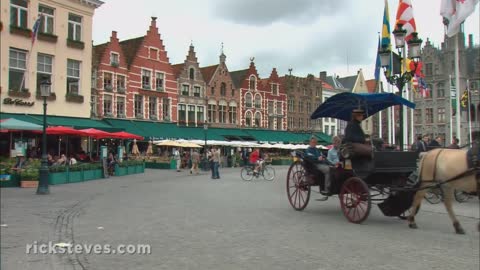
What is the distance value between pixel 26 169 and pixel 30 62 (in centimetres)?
1000

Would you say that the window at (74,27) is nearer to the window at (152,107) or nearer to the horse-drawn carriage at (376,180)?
the window at (152,107)

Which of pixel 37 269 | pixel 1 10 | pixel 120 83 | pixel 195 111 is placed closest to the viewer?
pixel 1 10

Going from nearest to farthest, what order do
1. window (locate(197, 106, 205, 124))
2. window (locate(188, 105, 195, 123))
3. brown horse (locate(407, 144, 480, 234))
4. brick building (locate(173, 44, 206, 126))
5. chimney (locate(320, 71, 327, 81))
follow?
brown horse (locate(407, 144, 480, 234)), brick building (locate(173, 44, 206, 126)), window (locate(188, 105, 195, 123)), window (locate(197, 106, 205, 124)), chimney (locate(320, 71, 327, 81))

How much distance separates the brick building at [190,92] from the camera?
4862 cm

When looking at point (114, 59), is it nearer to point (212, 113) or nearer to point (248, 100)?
point (212, 113)

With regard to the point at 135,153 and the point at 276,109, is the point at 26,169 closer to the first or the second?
the point at 135,153

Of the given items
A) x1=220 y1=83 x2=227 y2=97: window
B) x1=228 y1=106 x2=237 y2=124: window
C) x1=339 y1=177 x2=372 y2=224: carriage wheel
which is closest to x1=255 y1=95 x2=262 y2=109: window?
x1=228 y1=106 x2=237 y2=124: window

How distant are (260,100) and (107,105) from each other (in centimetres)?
2407

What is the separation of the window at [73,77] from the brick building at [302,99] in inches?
1522

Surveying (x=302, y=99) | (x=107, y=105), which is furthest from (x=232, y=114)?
(x=107, y=105)

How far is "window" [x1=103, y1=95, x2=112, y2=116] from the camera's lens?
4032cm

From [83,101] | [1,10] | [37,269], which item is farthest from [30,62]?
[1,10]

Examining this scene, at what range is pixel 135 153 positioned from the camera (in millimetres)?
37469

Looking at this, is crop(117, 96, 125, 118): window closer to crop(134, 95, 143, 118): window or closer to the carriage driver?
crop(134, 95, 143, 118): window
